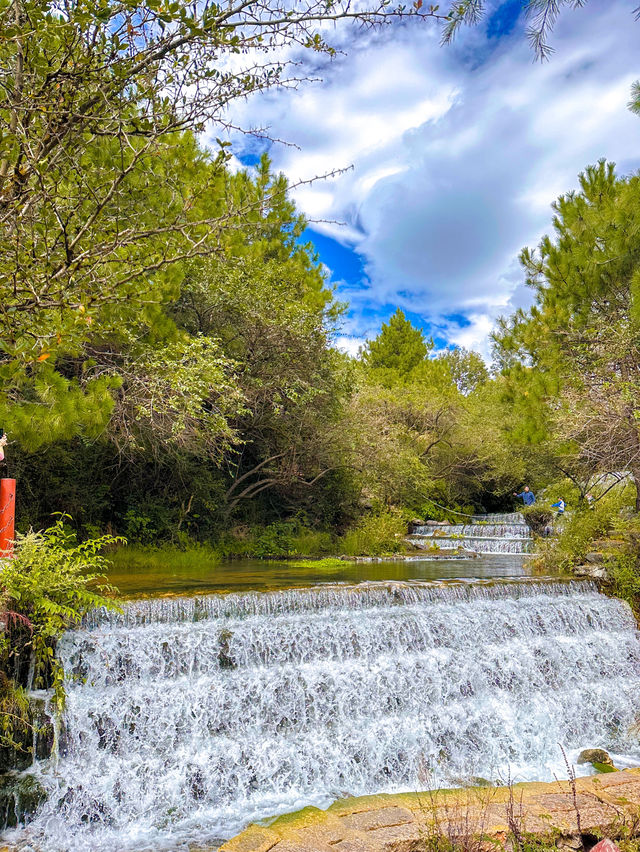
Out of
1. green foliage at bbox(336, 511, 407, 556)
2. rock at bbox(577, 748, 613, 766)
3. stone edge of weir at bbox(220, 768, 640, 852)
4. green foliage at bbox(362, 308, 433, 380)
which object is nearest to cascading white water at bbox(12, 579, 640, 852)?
rock at bbox(577, 748, 613, 766)

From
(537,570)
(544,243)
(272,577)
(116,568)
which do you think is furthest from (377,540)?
(544,243)

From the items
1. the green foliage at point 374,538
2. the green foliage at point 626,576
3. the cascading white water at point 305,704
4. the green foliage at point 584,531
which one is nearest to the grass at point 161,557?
the green foliage at point 374,538

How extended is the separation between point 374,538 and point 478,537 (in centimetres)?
363

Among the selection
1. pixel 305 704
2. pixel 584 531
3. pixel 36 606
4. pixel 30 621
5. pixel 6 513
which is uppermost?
pixel 6 513

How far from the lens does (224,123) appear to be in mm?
2820

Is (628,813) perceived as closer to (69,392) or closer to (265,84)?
(265,84)

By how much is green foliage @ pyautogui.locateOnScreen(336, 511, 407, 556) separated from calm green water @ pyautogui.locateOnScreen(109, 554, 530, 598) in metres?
1.22

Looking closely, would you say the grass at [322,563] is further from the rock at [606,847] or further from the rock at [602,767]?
the rock at [606,847]

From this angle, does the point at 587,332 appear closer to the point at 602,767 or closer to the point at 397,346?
the point at 602,767

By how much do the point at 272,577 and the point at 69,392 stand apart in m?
4.13

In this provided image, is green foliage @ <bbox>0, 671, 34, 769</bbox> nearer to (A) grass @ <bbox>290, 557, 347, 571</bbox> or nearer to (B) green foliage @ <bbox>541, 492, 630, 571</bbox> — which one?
(A) grass @ <bbox>290, 557, 347, 571</bbox>

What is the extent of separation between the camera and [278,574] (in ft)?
29.4

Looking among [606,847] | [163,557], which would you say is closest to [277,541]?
[163,557]

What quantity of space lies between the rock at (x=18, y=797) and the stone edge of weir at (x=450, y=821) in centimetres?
199
